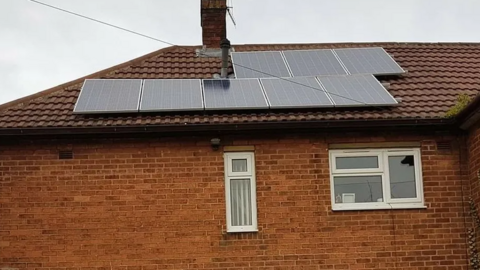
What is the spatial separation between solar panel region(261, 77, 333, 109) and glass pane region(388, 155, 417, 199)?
1474mm

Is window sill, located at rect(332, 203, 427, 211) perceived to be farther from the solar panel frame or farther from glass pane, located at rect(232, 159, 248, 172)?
the solar panel frame

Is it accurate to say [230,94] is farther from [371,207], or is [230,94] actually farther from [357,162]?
[371,207]

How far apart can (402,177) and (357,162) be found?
2.61ft

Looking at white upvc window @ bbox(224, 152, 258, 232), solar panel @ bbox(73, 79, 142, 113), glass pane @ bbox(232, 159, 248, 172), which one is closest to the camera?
white upvc window @ bbox(224, 152, 258, 232)

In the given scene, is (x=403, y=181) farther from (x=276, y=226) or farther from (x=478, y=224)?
(x=276, y=226)

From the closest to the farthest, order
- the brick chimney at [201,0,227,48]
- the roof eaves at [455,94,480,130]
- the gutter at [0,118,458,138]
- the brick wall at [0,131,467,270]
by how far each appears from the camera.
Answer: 1. the roof eaves at [455,94,480,130]
2. the brick wall at [0,131,467,270]
3. the gutter at [0,118,458,138]
4. the brick chimney at [201,0,227,48]

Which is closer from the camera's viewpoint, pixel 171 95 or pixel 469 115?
pixel 469 115

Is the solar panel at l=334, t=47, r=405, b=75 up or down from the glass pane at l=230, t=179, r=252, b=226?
up

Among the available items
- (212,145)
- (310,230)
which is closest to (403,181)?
(310,230)

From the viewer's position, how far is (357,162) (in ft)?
41.3

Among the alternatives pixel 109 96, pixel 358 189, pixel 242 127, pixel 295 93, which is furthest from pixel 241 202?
pixel 109 96

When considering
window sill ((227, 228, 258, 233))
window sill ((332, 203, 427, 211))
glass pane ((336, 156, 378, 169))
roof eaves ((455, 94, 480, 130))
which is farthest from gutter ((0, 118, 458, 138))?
window sill ((227, 228, 258, 233))

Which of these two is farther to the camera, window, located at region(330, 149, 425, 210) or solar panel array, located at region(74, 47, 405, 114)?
solar panel array, located at region(74, 47, 405, 114)

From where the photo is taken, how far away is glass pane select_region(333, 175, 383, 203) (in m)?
12.4
